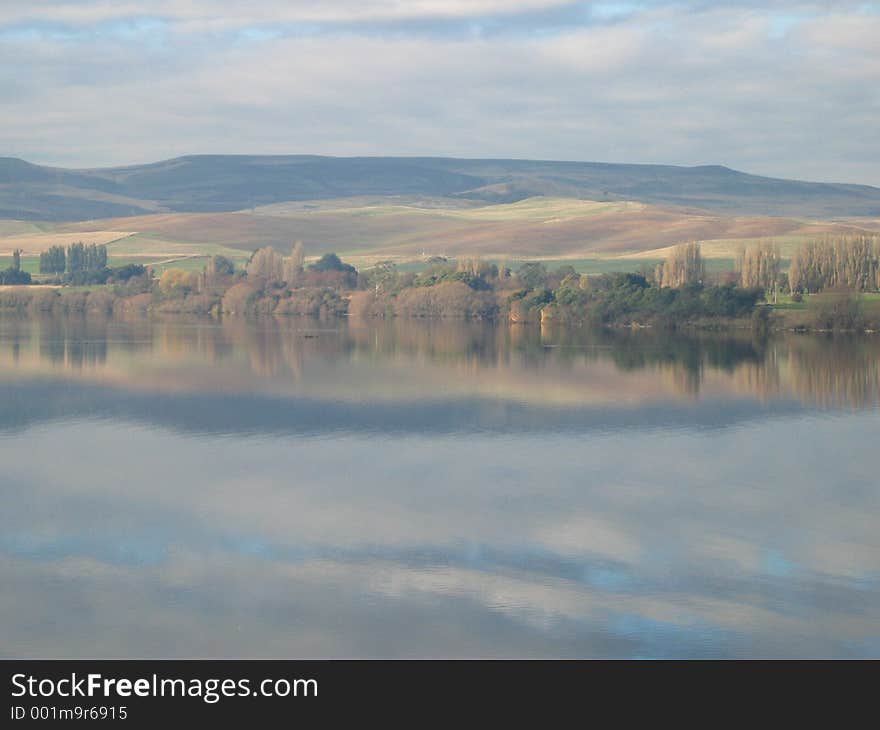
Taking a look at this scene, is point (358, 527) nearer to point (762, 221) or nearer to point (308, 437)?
point (308, 437)

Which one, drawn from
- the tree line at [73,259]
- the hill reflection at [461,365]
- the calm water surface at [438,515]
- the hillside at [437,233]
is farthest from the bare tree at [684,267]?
the tree line at [73,259]

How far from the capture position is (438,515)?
53.2 ft

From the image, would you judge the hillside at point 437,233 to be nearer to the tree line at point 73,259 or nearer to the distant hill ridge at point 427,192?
the tree line at point 73,259

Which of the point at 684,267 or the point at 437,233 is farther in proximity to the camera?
the point at 437,233

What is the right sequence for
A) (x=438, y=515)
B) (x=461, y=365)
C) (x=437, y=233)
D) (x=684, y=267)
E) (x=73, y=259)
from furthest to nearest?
(x=437, y=233)
(x=73, y=259)
(x=684, y=267)
(x=461, y=365)
(x=438, y=515)

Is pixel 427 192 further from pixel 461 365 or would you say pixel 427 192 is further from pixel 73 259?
pixel 461 365

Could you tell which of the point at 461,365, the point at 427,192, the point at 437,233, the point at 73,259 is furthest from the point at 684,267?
the point at 427,192

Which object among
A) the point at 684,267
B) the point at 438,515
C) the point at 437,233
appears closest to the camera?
the point at 438,515

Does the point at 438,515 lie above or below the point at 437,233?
below

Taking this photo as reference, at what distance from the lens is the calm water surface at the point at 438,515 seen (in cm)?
1148

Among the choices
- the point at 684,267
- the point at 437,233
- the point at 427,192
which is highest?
the point at 427,192

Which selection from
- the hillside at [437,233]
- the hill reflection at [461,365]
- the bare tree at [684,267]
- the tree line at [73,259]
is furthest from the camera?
the hillside at [437,233]

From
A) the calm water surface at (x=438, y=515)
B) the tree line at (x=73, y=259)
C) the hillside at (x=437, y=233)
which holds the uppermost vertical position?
the hillside at (x=437, y=233)
